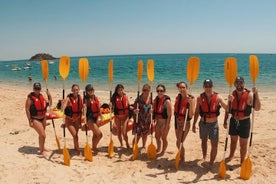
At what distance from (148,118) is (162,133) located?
1.55 ft

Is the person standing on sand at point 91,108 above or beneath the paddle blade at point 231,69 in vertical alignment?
beneath

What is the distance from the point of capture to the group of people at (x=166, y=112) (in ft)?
16.1

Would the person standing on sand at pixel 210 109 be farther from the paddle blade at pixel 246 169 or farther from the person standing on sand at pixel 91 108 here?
the person standing on sand at pixel 91 108

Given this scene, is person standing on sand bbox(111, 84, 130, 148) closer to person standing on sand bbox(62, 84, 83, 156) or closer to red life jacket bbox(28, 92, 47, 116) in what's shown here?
person standing on sand bbox(62, 84, 83, 156)

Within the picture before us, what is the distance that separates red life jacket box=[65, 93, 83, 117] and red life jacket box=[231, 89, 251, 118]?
10.5 feet

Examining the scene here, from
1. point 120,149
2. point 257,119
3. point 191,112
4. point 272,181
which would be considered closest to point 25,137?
point 120,149

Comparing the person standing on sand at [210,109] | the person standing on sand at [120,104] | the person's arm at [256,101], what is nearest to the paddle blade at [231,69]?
the person standing on sand at [210,109]

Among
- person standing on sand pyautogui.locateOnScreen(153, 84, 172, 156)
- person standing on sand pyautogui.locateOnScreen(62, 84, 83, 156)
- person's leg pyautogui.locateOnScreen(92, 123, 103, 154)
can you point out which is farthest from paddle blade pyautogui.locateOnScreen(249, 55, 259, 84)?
person standing on sand pyautogui.locateOnScreen(62, 84, 83, 156)

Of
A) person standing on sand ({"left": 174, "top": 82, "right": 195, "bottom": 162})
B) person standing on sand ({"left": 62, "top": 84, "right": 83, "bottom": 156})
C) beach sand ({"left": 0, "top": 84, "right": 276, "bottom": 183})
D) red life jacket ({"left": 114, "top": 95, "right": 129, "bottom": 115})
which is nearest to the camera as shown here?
beach sand ({"left": 0, "top": 84, "right": 276, "bottom": 183})

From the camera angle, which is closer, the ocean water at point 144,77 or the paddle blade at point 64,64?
the paddle blade at point 64,64

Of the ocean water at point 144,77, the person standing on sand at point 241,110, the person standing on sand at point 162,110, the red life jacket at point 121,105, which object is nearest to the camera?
the person standing on sand at point 241,110

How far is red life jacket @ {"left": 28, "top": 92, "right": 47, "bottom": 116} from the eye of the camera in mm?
5531

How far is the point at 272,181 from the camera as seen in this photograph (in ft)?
16.0

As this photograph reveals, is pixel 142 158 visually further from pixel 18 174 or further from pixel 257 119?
pixel 257 119
